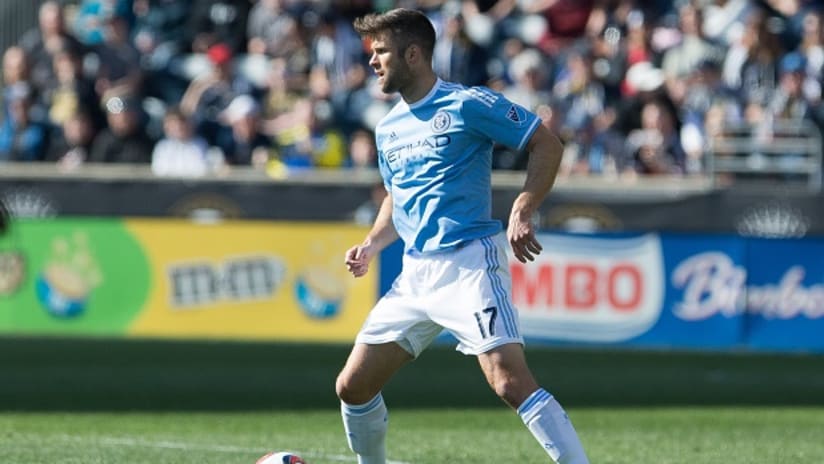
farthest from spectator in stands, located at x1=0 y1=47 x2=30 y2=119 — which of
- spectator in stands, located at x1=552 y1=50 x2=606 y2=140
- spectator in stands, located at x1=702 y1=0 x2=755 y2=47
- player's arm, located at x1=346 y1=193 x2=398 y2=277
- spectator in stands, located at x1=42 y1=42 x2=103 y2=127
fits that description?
player's arm, located at x1=346 y1=193 x2=398 y2=277

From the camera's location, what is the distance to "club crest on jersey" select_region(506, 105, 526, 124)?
6.86 m

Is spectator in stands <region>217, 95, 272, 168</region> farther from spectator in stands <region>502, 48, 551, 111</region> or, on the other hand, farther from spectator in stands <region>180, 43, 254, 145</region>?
spectator in stands <region>502, 48, 551, 111</region>

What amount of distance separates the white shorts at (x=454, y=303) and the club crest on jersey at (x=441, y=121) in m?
0.49

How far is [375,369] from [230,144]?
13378mm

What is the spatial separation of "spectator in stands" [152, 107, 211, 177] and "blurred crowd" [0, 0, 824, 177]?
2 cm

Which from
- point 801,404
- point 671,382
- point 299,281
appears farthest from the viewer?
point 299,281

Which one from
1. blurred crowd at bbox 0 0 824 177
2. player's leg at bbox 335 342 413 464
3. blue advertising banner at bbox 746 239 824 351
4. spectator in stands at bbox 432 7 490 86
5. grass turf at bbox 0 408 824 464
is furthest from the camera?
spectator in stands at bbox 432 7 490 86

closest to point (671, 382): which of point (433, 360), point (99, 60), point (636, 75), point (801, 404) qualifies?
point (801, 404)

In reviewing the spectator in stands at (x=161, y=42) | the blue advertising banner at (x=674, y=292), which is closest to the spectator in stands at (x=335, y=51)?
the spectator in stands at (x=161, y=42)

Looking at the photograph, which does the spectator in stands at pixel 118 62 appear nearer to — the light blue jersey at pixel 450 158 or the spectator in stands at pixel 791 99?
the spectator in stands at pixel 791 99

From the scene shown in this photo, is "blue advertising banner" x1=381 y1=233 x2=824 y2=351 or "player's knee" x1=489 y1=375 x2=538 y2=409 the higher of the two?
"player's knee" x1=489 y1=375 x2=538 y2=409

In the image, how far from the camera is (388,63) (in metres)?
6.93

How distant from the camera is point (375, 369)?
7.16 metres

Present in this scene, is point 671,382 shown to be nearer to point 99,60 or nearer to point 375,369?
point 375,369
